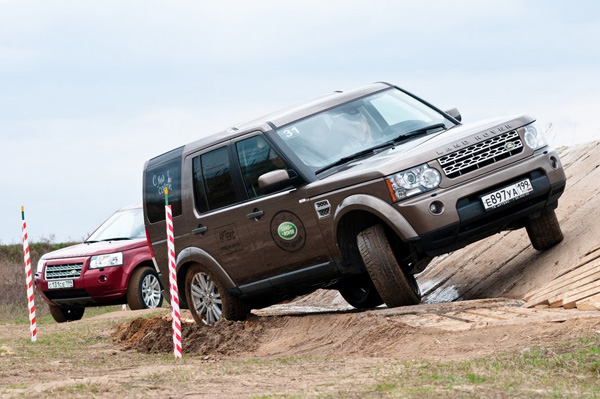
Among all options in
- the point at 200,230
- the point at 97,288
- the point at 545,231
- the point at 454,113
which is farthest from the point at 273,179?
the point at 97,288

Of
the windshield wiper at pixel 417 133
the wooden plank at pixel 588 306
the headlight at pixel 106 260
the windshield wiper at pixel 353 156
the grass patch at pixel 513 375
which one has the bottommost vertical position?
the wooden plank at pixel 588 306

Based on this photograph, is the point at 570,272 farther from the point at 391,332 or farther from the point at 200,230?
the point at 200,230

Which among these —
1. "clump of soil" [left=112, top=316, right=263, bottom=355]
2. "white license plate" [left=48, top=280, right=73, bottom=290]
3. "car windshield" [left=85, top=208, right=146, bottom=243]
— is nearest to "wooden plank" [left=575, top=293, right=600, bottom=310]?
"clump of soil" [left=112, top=316, right=263, bottom=355]

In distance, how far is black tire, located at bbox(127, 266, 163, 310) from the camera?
18812 millimetres

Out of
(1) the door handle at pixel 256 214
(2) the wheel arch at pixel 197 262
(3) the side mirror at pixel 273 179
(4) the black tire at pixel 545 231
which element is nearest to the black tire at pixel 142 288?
(2) the wheel arch at pixel 197 262

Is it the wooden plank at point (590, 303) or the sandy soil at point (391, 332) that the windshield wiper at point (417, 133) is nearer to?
the sandy soil at point (391, 332)

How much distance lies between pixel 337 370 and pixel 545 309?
242 centimetres

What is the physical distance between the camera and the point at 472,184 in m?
9.71

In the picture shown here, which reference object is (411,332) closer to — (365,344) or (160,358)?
(365,344)

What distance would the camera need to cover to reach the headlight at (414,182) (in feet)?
31.6

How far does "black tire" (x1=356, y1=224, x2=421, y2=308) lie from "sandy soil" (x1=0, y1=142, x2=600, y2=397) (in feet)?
0.81

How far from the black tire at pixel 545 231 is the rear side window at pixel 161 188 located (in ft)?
12.6

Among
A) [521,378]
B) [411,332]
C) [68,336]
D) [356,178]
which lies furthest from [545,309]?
[68,336]

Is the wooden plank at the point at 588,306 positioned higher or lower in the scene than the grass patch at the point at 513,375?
lower
